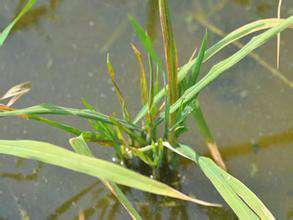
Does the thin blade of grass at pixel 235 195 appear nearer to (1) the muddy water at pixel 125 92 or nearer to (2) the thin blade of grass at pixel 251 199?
(2) the thin blade of grass at pixel 251 199

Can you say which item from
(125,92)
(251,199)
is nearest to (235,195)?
(251,199)

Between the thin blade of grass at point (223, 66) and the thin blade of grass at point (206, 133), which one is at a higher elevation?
the thin blade of grass at point (223, 66)

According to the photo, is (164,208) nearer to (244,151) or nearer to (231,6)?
(244,151)

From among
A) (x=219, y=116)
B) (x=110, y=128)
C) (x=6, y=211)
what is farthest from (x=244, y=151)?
(x=6, y=211)

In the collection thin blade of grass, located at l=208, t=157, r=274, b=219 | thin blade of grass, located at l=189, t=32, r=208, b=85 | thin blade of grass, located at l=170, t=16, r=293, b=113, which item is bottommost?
thin blade of grass, located at l=208, t=157, r=274, b=219

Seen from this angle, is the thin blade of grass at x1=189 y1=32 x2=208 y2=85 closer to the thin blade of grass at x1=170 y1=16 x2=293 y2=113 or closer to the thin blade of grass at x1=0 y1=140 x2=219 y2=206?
the thin blade of grass at x1=170 y1=16 x2=293 y2=113

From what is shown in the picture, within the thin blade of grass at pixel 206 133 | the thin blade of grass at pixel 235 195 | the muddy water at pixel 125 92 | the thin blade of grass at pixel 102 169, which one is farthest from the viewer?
the muddy water at pixel 125 92

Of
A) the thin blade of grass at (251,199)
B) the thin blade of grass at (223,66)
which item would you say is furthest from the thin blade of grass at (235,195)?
the thin blade of grass at (223,66)

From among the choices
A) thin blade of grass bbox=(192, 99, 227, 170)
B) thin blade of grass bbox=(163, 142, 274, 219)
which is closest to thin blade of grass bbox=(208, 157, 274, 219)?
thin blade of grass bbox=(163, 142, 274, 219)
